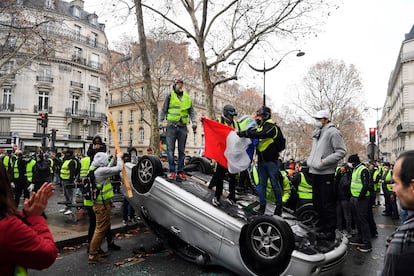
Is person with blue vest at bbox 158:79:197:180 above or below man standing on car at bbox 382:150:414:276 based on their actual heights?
above

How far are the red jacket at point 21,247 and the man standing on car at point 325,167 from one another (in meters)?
4.01

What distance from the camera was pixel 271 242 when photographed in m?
4.09

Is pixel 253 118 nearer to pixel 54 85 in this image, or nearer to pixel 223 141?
pixel 223 141

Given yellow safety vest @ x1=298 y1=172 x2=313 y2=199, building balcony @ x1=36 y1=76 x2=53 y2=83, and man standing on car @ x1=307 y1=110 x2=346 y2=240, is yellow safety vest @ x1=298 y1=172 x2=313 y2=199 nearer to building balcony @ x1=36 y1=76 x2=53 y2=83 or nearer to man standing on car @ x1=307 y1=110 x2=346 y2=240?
man standing on car @ x1=307 y1=110 x2=346 y2=240

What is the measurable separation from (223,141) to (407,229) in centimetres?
423

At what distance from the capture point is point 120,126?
191 feet

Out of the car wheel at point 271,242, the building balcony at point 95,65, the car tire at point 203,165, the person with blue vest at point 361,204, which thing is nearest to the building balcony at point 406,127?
the building balcony at point 95,65

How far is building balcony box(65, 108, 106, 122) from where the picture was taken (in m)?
41.9

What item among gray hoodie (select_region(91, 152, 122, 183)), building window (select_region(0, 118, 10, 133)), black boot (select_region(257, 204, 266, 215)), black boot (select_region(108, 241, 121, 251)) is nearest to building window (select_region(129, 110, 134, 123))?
building window (select_region(0, 118, 10, 133))

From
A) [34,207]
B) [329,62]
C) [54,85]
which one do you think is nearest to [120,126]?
[54,85]

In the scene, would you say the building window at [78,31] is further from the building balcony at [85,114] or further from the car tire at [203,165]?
the car tire at [203,165]

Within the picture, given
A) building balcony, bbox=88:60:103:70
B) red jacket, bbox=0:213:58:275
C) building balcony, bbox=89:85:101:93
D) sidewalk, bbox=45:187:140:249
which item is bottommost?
sidewalk, bbox=45:187:140:249

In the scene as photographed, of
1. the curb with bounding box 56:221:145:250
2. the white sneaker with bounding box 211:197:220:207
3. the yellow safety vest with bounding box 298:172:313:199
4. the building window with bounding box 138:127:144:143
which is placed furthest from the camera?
the building window with bounding box 138:127:144:143

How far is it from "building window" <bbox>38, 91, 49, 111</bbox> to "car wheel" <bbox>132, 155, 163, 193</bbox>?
39806 mm
